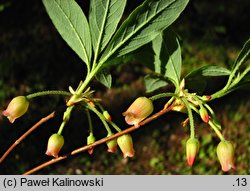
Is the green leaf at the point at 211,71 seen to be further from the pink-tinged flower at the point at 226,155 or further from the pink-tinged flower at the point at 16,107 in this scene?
the pink-tinged flower at the point at 16,107

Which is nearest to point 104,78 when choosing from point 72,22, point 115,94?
point 72,22

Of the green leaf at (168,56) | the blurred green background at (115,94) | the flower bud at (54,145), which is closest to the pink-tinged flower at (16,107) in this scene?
the flower bud at (54,145)

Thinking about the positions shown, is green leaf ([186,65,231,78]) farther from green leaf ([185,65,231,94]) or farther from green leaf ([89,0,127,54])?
green leaf ([89,0,127,54])

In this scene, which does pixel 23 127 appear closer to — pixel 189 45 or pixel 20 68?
pixel 20 68

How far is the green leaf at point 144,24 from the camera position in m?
0.67

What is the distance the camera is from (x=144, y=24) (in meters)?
0.68

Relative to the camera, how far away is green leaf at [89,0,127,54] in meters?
0.69

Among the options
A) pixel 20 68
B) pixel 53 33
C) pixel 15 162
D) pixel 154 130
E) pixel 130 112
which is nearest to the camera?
pixel 130 112

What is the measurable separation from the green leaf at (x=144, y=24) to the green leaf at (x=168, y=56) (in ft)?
0.20

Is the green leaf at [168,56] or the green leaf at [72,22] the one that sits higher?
the green leaf at [72,22]

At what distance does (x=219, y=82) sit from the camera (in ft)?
10.3

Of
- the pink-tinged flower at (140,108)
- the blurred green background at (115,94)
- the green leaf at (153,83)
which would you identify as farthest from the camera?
the blurred green background at (115,94)

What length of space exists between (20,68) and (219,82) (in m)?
1.25

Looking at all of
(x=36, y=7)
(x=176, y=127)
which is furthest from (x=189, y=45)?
(x=36, y=7)
